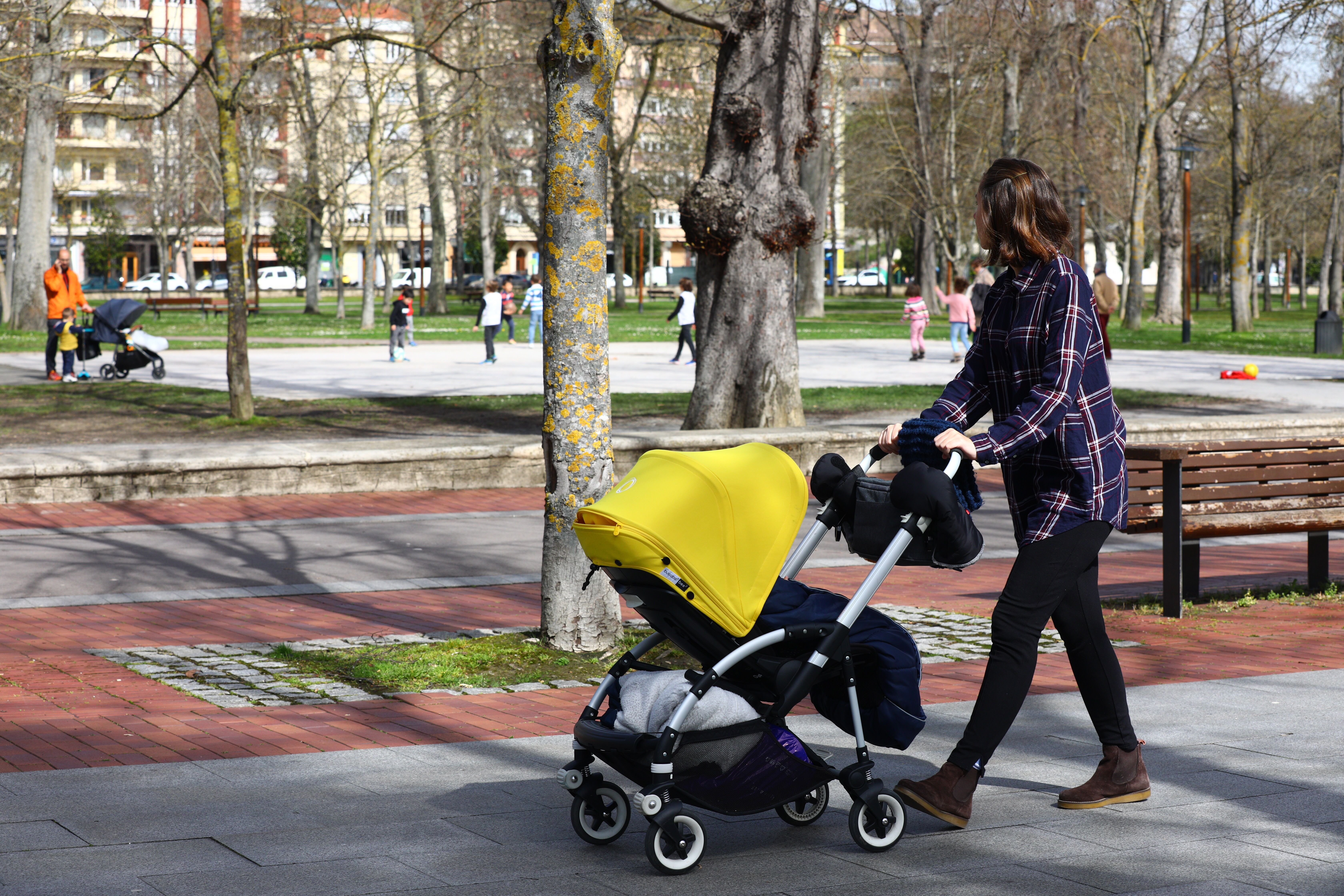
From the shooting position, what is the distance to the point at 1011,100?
43.0m

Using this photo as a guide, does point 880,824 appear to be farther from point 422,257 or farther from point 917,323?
point 422,257

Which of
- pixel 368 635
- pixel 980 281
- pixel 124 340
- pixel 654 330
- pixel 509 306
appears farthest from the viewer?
pixel 654 330

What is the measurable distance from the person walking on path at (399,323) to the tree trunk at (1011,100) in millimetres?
20099

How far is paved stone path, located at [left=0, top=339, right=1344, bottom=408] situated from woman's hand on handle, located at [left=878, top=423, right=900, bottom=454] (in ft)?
47.8

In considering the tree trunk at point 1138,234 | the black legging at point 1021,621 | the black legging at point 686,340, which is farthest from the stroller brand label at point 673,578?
the tree trunk at point 1138,234

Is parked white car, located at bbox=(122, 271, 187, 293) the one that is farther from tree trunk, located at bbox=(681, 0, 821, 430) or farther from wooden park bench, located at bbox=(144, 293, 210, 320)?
tree trunk, located at bbox=(681, 0, 821, 430)

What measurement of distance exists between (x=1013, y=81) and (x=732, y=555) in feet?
137

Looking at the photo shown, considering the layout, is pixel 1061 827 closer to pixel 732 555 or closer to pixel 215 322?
pixel 732 555

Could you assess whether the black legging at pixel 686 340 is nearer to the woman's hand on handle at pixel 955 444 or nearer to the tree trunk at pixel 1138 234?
the tree trunk at pixel 1138 234

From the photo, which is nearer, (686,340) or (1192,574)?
(1192,574)

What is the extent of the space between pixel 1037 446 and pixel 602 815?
5.23 feet

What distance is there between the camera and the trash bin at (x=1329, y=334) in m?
29.4

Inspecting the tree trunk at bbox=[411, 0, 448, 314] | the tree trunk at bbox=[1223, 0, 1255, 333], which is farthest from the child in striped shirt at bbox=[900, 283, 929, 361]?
the tree trunk at bbox=[411, 0, 448, 314]

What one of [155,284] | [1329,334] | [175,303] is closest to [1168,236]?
[1329,334]
